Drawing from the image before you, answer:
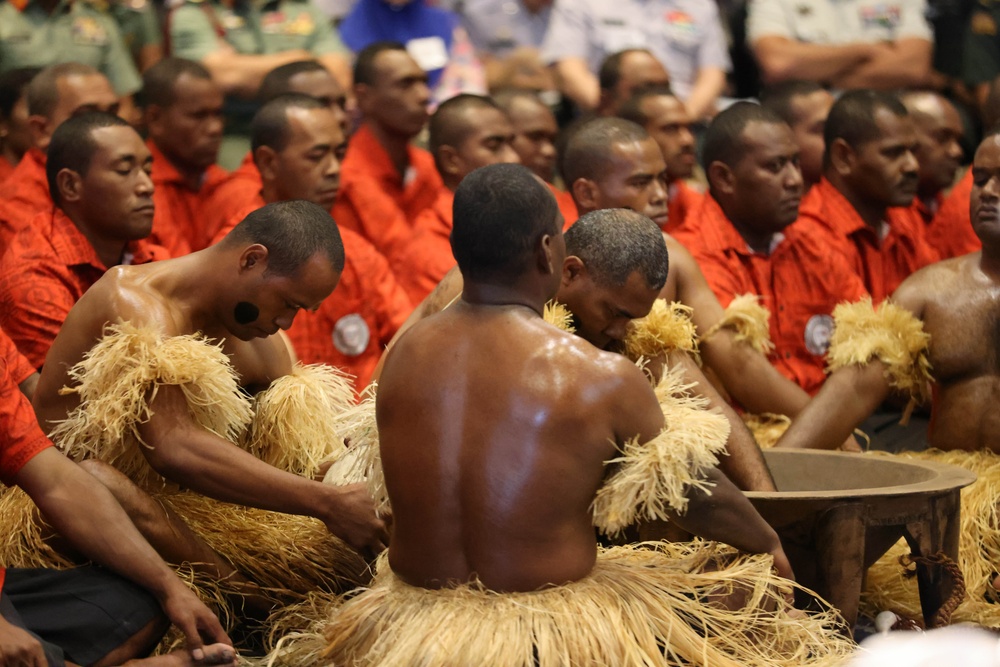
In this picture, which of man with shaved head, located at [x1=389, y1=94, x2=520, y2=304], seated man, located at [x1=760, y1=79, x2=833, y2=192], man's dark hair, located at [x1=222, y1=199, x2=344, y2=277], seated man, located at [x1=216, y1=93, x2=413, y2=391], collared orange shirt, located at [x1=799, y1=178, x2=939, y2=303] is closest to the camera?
man's dark hair, located at [x1=222, y1=199, x2=344, y2=277]

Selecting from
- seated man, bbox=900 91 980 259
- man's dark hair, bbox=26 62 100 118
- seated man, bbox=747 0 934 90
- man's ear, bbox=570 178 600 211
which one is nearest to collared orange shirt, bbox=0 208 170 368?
man's dark hair, bbox=26 62 100 118

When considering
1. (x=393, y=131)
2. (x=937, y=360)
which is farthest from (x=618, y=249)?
(x=393, y=131)

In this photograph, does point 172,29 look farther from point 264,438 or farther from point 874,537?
point 874,537

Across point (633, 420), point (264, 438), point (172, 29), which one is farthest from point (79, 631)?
point (172, 29)

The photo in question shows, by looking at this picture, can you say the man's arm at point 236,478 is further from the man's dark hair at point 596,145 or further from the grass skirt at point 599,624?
the man's dark hair at point 596,145

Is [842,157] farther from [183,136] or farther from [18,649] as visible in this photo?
[18,649]

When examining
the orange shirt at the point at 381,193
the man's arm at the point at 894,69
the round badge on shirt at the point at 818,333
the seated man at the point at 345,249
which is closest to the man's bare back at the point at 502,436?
the seated man at the point at 345,249

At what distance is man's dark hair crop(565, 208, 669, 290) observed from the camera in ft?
10.9

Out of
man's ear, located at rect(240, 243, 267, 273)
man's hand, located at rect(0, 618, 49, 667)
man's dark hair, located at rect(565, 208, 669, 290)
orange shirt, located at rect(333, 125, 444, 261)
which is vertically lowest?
orange shirt, located at rect(333, 125, 444, 261)

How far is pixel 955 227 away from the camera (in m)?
6.30

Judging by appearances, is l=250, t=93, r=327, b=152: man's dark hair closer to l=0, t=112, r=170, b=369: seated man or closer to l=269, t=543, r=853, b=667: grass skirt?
l=0, t=112, r=170, b=369: seated man

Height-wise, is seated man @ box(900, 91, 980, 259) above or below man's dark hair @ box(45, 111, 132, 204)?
below

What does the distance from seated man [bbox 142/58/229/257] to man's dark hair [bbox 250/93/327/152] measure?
37 centimetres

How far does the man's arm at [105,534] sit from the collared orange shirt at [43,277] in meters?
1.32
